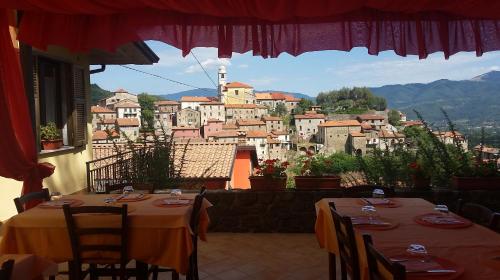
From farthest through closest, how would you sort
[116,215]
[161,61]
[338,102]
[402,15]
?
[338,102]
[161,61]
[402,15]
[116,215]

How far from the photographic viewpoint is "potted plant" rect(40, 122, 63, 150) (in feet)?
→ 18.0

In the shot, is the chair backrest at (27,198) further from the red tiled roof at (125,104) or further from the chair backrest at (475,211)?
the red tiled roof at (125,104)

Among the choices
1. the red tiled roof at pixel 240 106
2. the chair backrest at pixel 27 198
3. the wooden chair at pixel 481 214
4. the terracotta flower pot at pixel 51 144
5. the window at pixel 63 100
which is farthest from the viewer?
the red tiled roof at pixel 240 106

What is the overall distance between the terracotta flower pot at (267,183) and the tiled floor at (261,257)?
0.52 meters

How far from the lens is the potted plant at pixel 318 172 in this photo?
483 centimetres

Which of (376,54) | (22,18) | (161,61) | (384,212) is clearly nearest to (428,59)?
(376,54)

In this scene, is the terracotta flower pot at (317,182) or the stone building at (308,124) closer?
the terracotta flower pot at (317,182)

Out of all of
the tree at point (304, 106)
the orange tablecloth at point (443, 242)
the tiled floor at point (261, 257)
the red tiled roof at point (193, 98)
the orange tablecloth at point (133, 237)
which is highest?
the red tiled roof at point (193, 98)

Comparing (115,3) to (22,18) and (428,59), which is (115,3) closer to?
(22,18)

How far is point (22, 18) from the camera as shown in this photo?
338 cm

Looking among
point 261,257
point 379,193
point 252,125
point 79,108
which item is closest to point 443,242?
point 379,193

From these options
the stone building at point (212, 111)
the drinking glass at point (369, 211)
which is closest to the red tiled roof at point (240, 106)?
the stone building at point (212, 111)

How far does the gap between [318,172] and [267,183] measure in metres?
0.66

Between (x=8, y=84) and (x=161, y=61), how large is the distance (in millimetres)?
3875
